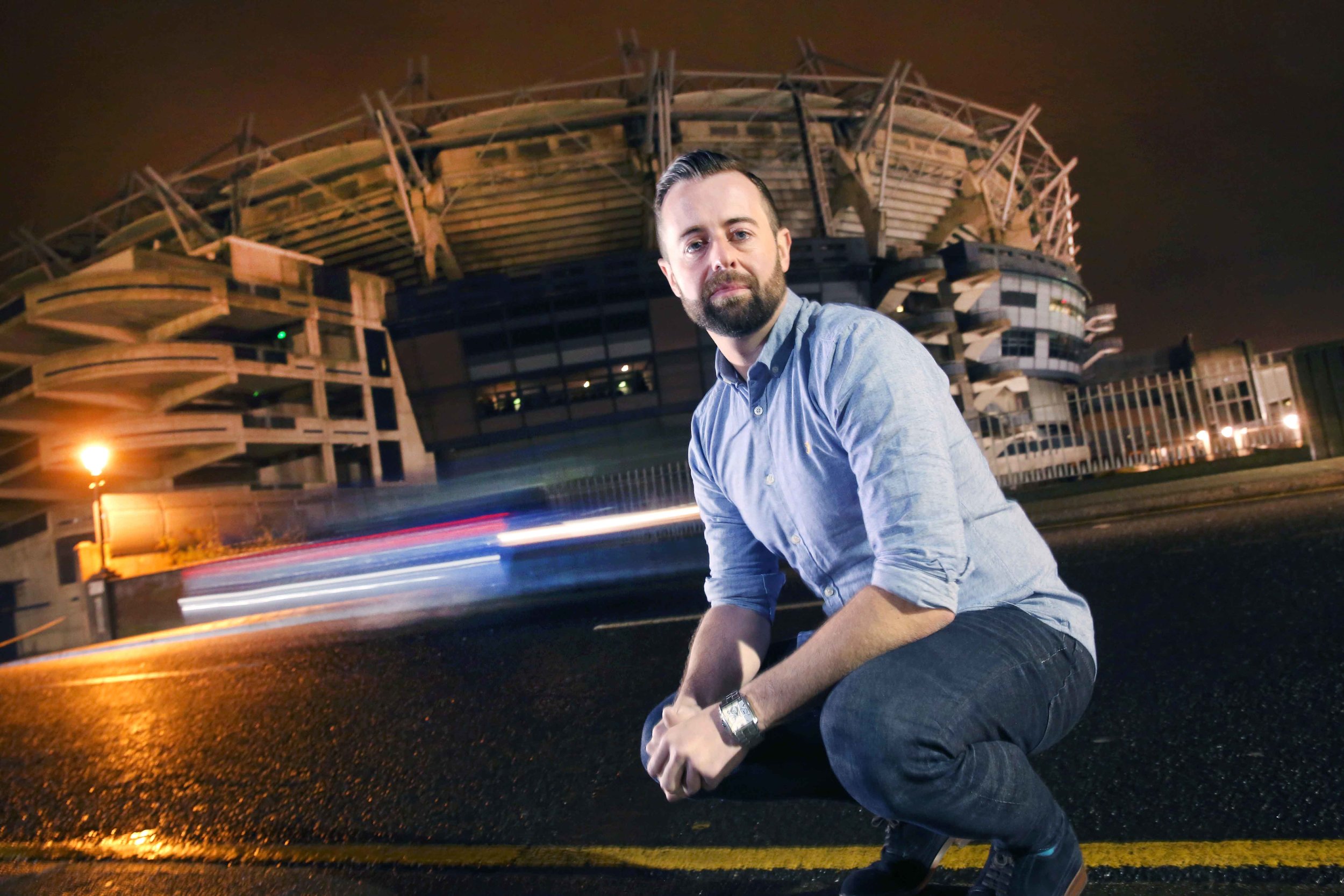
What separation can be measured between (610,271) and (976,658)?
3164cm

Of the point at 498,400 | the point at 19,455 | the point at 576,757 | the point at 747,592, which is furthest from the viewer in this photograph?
the point at 19,455

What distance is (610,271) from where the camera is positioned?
32062 mm

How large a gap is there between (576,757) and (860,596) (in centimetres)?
216

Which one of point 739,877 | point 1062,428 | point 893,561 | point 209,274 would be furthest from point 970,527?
point 1062,428

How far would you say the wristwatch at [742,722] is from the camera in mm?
1495

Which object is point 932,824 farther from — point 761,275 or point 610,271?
point 610,271

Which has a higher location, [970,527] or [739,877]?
[970,527]

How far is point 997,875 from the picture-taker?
158 cm

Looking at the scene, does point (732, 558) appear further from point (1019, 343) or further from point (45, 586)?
point (1019, 343)

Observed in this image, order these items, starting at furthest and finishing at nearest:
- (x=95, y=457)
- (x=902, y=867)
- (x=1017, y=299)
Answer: (x=1017, y=299)
(x=95, y=457)
(x=902, y=867)

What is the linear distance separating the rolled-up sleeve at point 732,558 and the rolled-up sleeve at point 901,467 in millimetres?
422

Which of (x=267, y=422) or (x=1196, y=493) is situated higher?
(x=267, y=422)

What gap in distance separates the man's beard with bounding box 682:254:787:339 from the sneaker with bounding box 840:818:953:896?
122 centimetres

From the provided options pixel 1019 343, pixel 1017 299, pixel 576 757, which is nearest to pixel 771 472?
pixel 576 757
